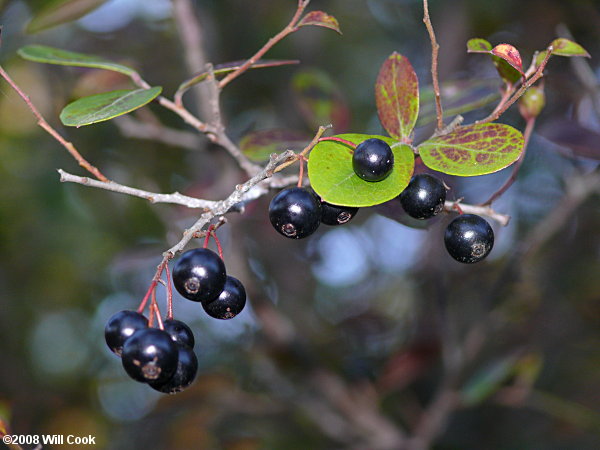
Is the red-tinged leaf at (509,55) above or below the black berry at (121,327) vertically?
above

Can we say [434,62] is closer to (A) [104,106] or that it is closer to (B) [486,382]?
(A) [104,106]

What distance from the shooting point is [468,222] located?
1258 millimetres

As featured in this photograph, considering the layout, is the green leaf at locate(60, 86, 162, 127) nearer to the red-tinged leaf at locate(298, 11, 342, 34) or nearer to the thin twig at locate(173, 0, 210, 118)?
the red-tinged leaf at locate(298, 11, 342, 34)

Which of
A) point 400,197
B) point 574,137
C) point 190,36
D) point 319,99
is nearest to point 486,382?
point 574,137

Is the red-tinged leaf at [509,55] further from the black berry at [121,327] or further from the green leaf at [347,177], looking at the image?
the black berry at [121,327]

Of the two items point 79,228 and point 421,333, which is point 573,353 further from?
point 79,228

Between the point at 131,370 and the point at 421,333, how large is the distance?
242 cm

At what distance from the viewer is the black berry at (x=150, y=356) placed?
105 cm

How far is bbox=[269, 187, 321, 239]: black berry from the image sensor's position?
1.14 meters

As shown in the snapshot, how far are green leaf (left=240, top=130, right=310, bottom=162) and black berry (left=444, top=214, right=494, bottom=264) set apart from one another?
0.63 meters

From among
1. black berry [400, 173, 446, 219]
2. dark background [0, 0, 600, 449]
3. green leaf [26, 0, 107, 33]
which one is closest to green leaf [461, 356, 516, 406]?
dark background [0, 0, 600, 449]

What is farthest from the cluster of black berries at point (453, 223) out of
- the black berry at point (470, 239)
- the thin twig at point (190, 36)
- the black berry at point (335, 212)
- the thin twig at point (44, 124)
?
the thin twig at point (190, 36)

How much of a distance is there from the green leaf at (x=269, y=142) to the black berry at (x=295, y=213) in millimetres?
514

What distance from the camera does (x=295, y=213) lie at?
3.74ft
